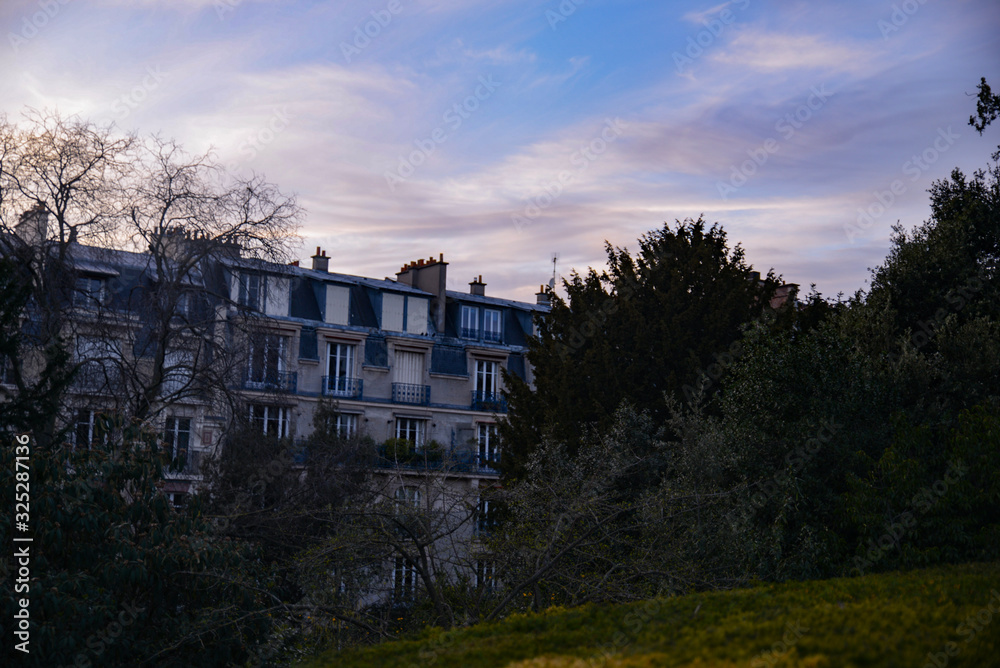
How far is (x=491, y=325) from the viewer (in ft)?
149

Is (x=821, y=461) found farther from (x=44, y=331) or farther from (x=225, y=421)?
(x=44, y=331)

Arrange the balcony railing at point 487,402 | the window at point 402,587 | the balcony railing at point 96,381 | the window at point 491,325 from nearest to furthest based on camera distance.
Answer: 1. the window at point 402,587
2. the balcony railing at point 96,381
3. the balcony railing at point 487,402
4. the window at point 491,325

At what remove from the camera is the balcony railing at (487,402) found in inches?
1718

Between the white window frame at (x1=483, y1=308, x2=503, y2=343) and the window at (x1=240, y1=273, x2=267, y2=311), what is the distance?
2184 centimetres

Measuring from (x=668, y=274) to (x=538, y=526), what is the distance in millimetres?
12641

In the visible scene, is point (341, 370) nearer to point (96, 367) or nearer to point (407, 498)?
point (96, 367)

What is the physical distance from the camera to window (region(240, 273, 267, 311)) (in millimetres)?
23375

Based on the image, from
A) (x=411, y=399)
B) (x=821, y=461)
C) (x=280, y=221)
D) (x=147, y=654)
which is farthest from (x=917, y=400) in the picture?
(x=411, y=399)

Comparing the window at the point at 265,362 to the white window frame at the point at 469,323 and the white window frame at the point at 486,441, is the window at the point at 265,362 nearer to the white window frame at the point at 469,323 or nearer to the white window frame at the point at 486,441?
the white window frame at the point at 486,441

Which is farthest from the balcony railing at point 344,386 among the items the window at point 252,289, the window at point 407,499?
the window at point 407,499

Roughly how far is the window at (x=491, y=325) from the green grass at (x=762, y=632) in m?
35.7

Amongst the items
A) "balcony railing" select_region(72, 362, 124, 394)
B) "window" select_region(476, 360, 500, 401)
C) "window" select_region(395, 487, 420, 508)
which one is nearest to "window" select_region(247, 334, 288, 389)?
"balcony railing" select_region(72, 362, 124, 394)

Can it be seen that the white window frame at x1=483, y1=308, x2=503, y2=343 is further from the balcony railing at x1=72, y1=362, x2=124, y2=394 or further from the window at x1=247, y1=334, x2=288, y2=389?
the balcony railing at x1=72, y1=362, x2=124, y2=394

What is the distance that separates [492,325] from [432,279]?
384 cm
